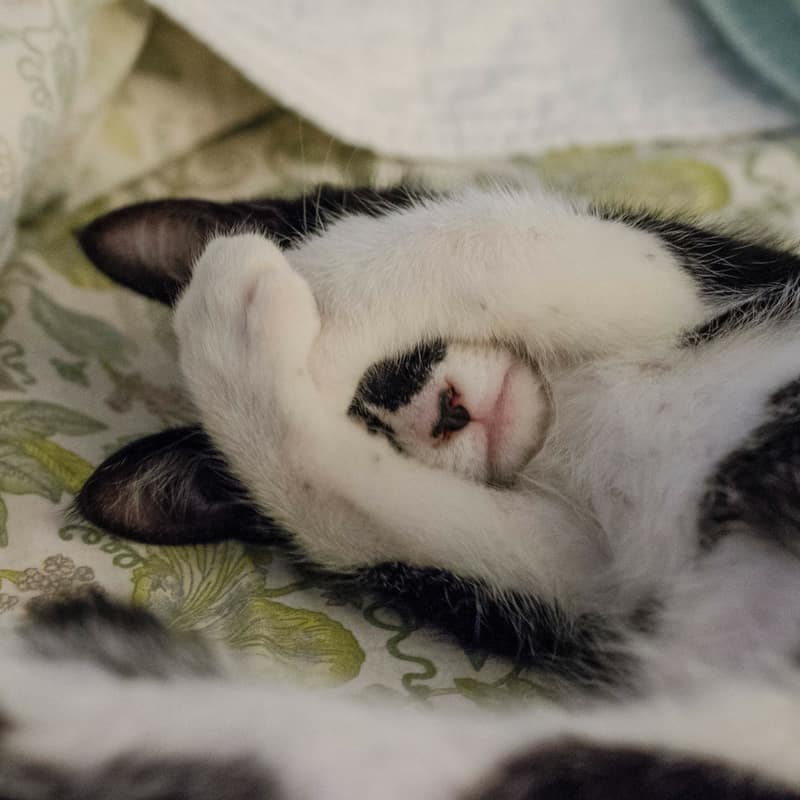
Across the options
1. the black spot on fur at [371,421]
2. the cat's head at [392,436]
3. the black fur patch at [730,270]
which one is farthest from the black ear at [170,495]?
the black fur patch at [730,270]

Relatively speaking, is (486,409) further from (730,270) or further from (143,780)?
(143,780)

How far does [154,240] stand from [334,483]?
381 mm

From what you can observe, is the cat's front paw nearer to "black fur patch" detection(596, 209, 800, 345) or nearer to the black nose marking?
the black nose marking

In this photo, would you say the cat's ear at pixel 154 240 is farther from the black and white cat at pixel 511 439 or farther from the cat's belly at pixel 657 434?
the cat's belly at pixel 657 434

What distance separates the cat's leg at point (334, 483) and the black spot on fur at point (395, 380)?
46mm

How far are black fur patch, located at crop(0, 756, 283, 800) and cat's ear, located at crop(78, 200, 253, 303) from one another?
1.84ft

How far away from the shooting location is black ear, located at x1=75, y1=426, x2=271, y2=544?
73cm

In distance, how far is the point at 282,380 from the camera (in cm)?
71

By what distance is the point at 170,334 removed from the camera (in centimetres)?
101

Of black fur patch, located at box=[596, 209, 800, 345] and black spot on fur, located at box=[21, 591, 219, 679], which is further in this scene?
black fur patch, located at box=[596, 209, 800, 345]

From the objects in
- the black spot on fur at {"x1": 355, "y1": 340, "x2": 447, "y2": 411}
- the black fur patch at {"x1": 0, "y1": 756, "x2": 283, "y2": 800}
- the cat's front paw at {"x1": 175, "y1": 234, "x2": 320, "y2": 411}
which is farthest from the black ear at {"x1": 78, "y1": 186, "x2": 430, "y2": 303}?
the black fur patch at {"x1": 0, "y1": 756, "x2": 283, "y2": 800}

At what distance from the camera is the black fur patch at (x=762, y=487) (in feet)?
1.84

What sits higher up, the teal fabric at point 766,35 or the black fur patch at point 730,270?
the teal fabric at point 766,35

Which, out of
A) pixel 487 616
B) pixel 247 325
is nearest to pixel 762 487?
pixel 487 616
